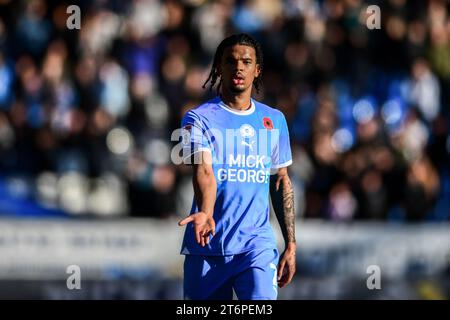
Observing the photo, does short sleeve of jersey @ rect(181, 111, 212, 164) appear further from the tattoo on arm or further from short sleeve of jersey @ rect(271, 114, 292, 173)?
the tattoo on arm

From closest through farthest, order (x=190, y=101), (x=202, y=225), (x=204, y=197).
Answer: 1. (x=202, y=225)
2. (x=204, y=197)
3. (x=190, y=101)

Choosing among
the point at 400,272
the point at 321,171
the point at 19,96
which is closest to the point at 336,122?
the point at 321,171

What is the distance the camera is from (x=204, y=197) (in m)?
7.67

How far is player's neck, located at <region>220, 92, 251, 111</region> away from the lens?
8.12 metres

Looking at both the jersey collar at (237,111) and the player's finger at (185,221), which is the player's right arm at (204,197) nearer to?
the player's finger at (185,221)

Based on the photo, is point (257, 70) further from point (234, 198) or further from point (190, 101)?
point (190, 101)

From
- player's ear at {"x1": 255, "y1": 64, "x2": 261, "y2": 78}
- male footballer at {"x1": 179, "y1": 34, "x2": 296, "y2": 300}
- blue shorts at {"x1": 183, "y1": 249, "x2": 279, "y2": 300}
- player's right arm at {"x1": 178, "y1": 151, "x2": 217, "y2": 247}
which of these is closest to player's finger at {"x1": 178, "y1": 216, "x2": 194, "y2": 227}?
player's right arm at {"x1": 178, "y1": 151, "x2": 217, "y2": 247}

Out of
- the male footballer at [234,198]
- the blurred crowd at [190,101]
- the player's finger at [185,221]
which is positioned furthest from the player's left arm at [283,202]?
the blurred crowd at [190,101]

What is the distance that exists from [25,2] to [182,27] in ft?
7.71

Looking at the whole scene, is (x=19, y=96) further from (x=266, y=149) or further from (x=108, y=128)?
(x=266, y=149)

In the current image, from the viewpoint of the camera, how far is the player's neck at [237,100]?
812 centimetres

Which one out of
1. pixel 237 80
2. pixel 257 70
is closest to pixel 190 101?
pixel 257 70

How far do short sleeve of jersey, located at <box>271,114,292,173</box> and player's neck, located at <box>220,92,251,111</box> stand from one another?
33 cm

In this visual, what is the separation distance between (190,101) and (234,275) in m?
7.00
